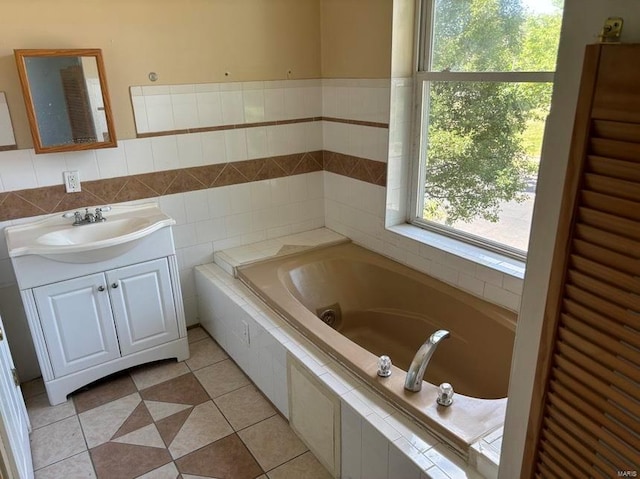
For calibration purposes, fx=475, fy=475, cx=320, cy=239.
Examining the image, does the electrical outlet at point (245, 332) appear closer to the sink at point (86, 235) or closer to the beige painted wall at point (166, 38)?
the sink at point (86, 235)

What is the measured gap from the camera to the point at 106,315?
2467 millimetres

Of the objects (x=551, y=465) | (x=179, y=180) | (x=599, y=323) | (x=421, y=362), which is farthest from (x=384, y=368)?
(x=179, y=180)

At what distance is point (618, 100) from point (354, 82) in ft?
7.32

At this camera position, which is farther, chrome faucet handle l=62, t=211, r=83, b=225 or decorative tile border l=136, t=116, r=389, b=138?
decorative tile border l=136, t=116, r=389, b=138

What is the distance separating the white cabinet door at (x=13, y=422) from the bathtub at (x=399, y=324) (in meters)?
1.17

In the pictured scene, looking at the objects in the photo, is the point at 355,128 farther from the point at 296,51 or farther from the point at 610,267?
the point at 610,267

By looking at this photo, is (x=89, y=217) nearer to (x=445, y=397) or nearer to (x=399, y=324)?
(x=399, y=324)

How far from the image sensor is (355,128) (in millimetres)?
2941

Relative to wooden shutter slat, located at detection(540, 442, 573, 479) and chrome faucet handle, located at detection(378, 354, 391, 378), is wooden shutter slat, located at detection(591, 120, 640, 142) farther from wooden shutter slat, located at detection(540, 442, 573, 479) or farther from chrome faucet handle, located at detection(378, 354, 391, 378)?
chrome faucet handle, located at detection(378, 354, 391, 378)

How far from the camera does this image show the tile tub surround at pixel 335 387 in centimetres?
153

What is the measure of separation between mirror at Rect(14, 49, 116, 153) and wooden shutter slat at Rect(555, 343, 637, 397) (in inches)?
91.9

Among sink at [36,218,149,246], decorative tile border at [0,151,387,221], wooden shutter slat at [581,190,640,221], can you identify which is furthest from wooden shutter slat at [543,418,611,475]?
sink at [36,218,149,246]

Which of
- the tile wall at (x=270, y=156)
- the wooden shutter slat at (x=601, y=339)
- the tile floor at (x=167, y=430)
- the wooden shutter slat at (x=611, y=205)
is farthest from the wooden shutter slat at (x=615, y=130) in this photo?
the tile floor at (x=167, y=430)

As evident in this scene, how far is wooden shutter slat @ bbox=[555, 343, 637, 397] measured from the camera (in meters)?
0.86
